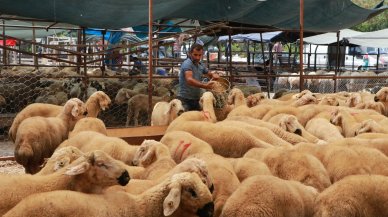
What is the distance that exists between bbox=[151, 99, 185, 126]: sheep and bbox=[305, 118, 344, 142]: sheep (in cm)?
233

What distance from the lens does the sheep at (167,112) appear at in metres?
10.2

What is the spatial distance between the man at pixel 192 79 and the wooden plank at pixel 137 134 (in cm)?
148

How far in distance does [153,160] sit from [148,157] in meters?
0.09

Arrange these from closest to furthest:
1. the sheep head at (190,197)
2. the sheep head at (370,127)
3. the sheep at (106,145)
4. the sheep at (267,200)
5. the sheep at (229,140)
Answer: the sheep at (267,200), the sheep head at (190,197), the sheep at (106,145), the sheep at (229,140), the sheep head at (370,127)

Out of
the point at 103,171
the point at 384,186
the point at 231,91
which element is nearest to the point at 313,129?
the point at 231,91

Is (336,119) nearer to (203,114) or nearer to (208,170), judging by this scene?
(203,114)

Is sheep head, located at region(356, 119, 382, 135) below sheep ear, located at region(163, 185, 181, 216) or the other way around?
the other way around

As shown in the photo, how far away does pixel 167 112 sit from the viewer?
10406mm

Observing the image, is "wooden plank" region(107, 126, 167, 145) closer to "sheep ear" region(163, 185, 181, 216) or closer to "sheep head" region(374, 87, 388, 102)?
"sheep ear" region(163, 185, 181, 216)

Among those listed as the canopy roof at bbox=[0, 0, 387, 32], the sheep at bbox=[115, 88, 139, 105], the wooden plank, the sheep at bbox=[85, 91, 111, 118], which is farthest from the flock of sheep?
the sheep at bbox=[115, 88, 139, 105]

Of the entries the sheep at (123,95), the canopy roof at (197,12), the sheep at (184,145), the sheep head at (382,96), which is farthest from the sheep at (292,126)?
the sheep at (123,95)

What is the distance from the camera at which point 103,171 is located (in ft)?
16.9

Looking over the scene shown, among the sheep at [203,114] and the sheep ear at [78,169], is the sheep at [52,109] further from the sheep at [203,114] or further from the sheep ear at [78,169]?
the sheep ear at [78,169]

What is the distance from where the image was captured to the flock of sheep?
4742 mm
